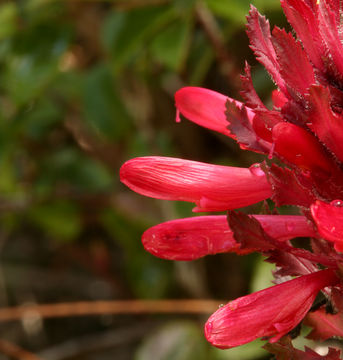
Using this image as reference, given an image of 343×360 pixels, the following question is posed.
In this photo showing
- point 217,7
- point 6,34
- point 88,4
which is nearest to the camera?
point 217,7

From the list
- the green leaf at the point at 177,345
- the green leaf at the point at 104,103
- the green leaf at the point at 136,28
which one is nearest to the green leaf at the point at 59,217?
the green leaf at the point at 104,103

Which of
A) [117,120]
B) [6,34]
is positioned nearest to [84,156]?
[117,120]

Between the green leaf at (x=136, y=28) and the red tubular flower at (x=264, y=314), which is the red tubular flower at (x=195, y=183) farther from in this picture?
the green leaf at (x=136, y=28)

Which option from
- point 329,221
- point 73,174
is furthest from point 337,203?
point 73,174

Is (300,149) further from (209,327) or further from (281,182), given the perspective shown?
(209,327)

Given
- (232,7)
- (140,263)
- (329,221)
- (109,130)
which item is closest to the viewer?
(329,221)

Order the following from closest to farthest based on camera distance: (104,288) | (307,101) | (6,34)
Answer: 1. (307,101)
2. (6,34)
3. (104,288)

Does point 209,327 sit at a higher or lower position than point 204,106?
lower

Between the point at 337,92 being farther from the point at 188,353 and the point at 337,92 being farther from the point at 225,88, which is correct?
the point at 225,88
